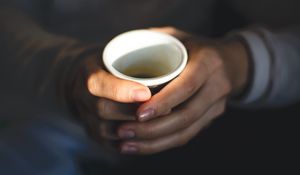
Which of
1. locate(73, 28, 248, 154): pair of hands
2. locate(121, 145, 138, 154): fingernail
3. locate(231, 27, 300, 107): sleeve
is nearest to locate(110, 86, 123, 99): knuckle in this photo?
locate(73, 28, 248, 154): pair of hands

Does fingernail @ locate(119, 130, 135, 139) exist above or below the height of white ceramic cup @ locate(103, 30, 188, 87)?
below

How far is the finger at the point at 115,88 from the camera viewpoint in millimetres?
516

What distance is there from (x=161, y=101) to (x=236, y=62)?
0.67 ft

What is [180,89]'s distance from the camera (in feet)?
1.83

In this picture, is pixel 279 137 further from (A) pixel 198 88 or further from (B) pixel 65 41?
(B) pixel 65 41

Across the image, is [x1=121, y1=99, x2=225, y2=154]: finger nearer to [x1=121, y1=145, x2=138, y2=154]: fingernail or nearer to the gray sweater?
[x1=121, y1=145, x2=138, y2=154]: fingernail

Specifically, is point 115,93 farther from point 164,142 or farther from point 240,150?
point 240,150

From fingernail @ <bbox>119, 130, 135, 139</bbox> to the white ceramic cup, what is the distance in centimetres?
7

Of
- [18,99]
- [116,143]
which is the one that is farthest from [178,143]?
[18,99]

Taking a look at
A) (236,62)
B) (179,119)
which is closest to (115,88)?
(179,119)

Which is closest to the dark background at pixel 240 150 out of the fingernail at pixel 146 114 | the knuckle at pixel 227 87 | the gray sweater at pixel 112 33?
the gray sweater at pixel 112 33

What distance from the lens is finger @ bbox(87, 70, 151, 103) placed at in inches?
20.3

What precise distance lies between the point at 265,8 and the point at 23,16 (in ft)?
1.44

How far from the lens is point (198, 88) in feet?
2.01
